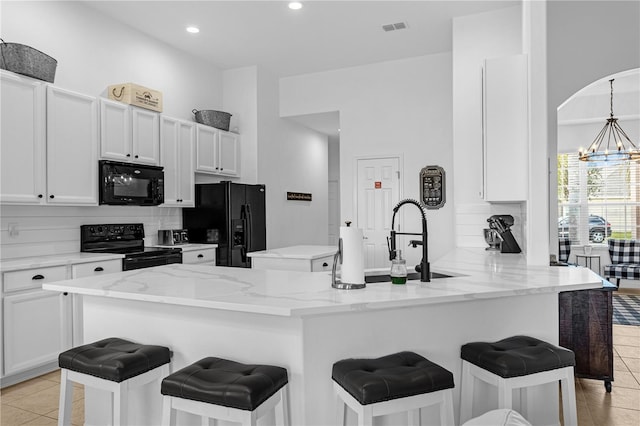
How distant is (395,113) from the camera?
605 cm

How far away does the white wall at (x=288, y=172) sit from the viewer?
6379 mm

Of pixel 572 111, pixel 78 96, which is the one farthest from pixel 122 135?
pixel 572 111

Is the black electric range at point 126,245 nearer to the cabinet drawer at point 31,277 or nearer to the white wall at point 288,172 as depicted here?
the cabinet drawer at point 31,277

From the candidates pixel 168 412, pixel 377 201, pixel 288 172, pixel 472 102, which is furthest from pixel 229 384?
pixel 288 172

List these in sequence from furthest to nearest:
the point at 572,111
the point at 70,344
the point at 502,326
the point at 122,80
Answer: the point at 572,111 → the point at 122,80 → the point at 70,344 → the point at 502,326

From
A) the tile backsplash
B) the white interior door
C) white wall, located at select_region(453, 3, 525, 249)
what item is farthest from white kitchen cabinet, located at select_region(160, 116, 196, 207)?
white wall, located at select_region(453, 3, 525, 249)

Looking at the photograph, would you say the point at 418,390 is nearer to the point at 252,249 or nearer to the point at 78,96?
the point at 78,96

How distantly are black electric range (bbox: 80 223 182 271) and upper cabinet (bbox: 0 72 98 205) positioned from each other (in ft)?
1.46

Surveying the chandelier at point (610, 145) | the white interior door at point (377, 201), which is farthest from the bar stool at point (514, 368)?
the chandelier at point (610, 145)

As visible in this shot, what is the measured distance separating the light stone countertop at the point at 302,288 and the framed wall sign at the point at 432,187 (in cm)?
294

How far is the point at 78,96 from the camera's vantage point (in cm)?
388

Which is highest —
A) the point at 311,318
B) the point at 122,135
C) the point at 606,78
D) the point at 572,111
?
the point at 572,111

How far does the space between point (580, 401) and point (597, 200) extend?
5793mm

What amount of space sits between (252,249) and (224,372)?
3.93 metres
